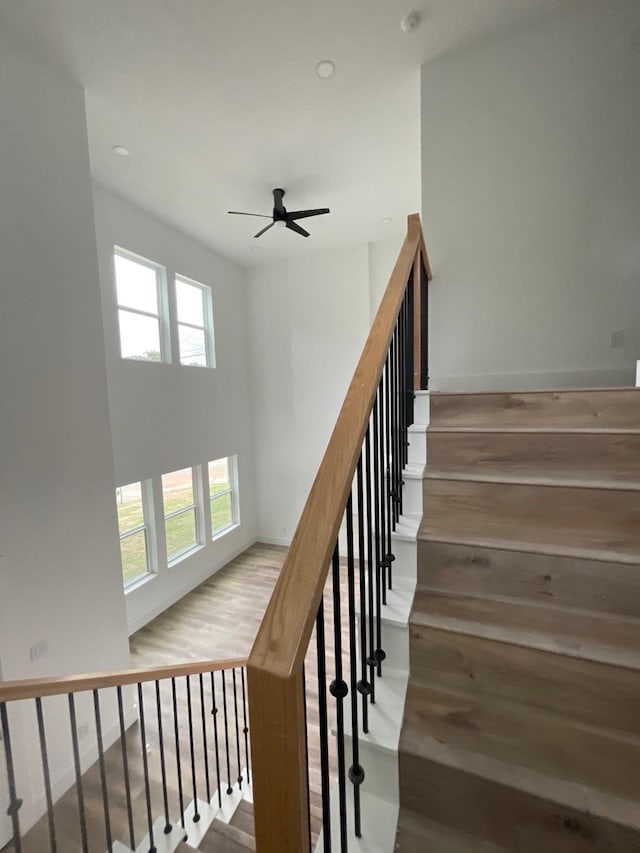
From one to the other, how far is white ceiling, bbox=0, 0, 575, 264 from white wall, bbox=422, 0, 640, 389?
0.28 meters

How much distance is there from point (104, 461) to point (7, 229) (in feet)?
5.42

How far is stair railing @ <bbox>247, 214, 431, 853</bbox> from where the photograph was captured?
50 centimetres

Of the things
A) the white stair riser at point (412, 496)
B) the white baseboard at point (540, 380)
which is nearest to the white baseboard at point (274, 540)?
the white baseboard at point (540, 380)

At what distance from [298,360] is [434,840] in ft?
Answer: 18.5

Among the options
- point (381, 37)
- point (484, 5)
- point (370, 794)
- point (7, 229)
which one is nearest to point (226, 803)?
point (370, 794)

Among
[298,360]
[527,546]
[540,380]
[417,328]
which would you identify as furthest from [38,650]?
[298,360]

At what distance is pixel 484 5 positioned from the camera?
7.30 feet

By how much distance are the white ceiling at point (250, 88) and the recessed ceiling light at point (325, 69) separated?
0.04 meters

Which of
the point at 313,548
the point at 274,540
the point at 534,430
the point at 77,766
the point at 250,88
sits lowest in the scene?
the point at 274,540

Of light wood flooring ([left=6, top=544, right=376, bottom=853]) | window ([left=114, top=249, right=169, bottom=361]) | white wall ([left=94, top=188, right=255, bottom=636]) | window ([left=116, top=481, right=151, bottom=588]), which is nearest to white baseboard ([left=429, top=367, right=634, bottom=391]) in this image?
light wood flooring ([left=6, top=544, right=376, bottom=853])

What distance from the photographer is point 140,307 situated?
4.37 m

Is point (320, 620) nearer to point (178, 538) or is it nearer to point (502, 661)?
point (502, 661)

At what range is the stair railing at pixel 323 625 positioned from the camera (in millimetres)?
500

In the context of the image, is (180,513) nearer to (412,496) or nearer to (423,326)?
(423,326)
